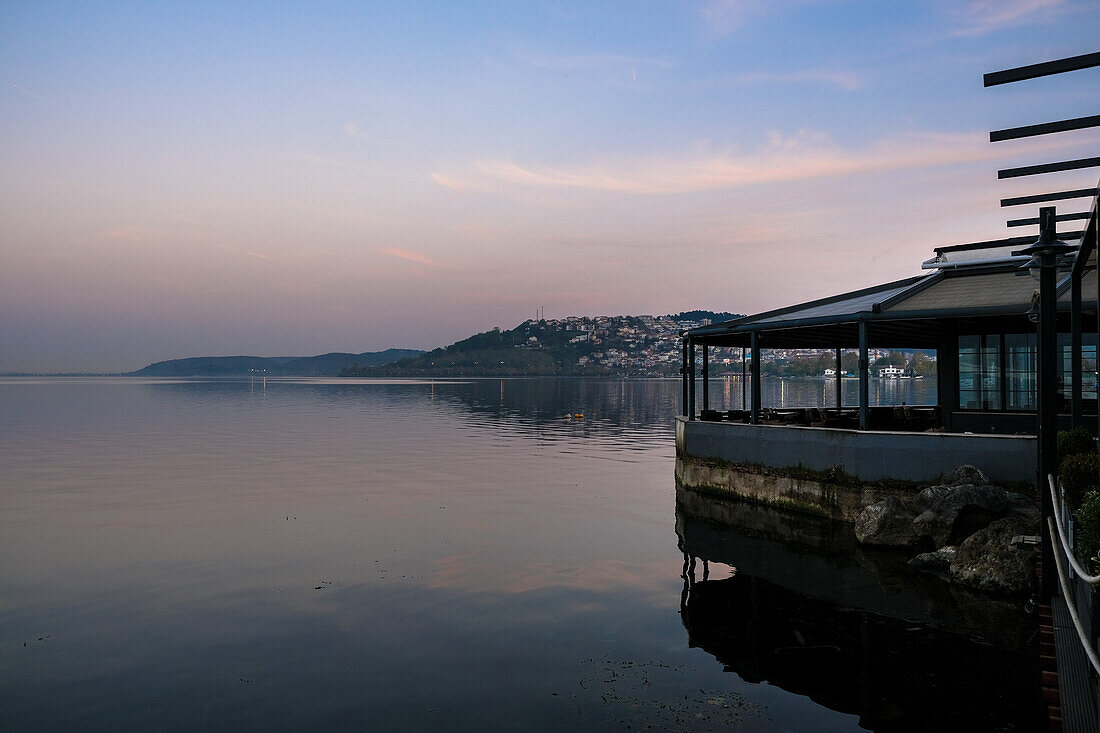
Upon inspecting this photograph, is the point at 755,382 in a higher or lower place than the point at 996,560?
higher

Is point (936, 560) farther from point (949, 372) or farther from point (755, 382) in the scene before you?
point (949, 372)

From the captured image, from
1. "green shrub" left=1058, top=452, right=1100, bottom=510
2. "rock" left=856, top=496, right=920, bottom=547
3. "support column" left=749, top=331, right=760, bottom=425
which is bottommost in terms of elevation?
"rock" left=856, top=496, right=920, bottom=547

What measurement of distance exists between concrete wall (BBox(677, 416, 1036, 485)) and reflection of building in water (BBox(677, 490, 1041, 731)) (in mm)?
2505

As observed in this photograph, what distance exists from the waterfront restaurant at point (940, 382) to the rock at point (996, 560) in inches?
142

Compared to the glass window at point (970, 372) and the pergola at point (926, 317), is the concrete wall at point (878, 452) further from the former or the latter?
the glass window at point (970, 372)

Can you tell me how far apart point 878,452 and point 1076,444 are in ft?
19.4

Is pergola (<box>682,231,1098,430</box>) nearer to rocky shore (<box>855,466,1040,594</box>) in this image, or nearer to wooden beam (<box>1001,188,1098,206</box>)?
rocky shore (<box>855,466,1040,594</box>)

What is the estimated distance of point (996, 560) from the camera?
1488 centimetres

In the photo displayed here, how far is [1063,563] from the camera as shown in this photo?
8.95 meters

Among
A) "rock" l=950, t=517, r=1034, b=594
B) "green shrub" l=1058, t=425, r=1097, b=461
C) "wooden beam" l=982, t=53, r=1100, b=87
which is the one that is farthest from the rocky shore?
"wooden beam" l=982, t=53, r=1100, b=87

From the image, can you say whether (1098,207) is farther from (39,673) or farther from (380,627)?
(39,673)

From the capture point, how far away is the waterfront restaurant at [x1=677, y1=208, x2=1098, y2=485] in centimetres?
1981

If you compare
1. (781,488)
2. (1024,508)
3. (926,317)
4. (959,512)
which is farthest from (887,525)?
(926,317)

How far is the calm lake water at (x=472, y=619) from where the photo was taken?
984 cm
